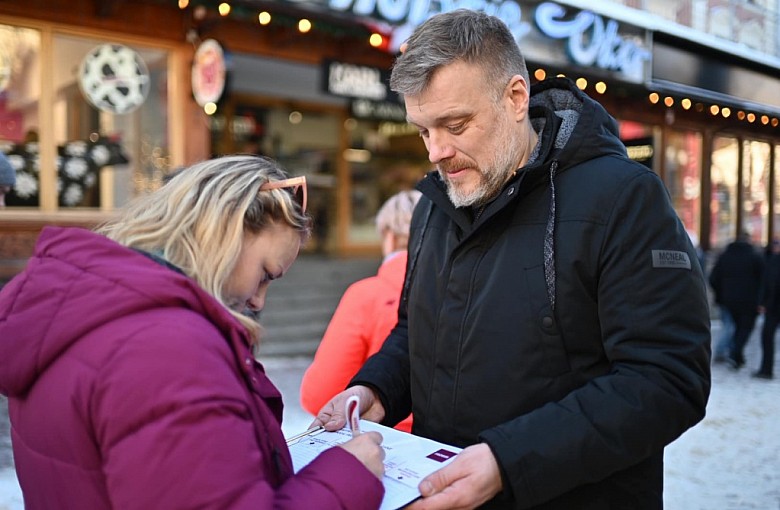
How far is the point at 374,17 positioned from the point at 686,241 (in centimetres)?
677

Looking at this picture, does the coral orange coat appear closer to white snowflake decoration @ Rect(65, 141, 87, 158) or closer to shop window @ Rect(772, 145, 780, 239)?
white snowflake decoration @ Rect(65, 141, 87, 158)

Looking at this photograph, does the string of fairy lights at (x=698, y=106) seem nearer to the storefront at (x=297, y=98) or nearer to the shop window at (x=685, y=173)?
the storefront at (x=297, y=98)

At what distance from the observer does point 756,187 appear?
1598 centimetres

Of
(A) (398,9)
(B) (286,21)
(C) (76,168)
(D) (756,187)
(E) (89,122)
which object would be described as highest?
(A) (398,9)

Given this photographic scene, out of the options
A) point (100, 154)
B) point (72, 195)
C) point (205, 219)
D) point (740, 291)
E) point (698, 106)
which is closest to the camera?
point (205, 219)

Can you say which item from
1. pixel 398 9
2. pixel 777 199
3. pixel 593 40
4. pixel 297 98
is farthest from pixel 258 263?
pixel 777 199

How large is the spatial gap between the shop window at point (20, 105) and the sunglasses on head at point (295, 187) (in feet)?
20.5

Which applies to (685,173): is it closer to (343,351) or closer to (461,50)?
(343,351)

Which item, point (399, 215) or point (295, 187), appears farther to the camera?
point (399, 215)

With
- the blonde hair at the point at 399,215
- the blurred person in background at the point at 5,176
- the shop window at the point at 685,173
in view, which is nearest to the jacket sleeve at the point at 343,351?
the blonde hair at the point at 399,215

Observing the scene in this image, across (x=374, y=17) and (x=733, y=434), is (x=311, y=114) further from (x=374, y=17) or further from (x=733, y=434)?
(x=733, y=434)

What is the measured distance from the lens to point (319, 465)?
126 cm

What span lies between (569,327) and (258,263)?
746 mm

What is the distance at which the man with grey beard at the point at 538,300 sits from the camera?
57.3 inches
